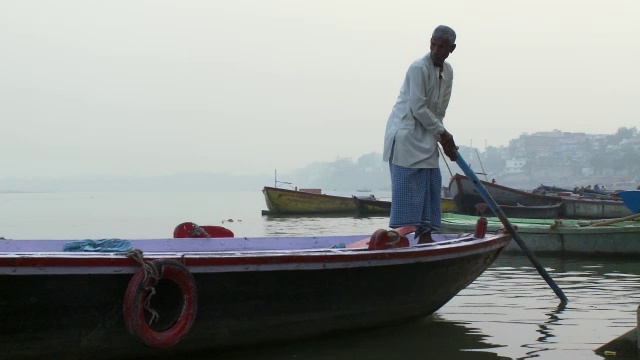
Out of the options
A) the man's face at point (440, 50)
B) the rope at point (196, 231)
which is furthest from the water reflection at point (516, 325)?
the man's face at point (440, 50)

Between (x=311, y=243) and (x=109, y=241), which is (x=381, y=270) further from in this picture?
(x=109, y=241)

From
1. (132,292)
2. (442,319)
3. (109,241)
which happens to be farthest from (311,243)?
(132,292)

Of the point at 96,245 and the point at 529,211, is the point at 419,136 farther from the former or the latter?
the point at 529,211

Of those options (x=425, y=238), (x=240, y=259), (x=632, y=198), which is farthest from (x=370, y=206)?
(x=240, y=259)

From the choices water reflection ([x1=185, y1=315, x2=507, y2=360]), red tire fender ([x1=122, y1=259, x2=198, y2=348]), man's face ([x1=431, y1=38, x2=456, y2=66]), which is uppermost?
man's face ([x1=431, y1=38, x2=456, y2=66])

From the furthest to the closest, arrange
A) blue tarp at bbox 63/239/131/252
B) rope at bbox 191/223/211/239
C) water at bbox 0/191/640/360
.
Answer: rope at bbox 191/223/211/239 → blue tarp at bbox 63/239/131/252 → water at bbox 0/191/640/360

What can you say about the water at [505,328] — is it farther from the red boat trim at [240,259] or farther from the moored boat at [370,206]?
the moored boat at [370,206]

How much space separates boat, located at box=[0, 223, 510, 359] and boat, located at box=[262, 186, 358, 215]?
72.7 ft

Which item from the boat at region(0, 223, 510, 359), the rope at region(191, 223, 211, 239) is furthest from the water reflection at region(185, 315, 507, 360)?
the rope at region(191, 223, 211, 239)

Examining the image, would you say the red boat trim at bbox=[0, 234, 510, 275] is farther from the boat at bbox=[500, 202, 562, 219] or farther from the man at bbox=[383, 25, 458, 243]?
the boat at bbox=[500, 202, 562, 219]

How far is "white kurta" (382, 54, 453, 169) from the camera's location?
5.53m

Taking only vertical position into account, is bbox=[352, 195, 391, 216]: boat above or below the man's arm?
below

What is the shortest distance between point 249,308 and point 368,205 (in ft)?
78.5

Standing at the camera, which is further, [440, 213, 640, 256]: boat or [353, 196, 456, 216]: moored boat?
[353, 196, 456, 216]: moored boat
